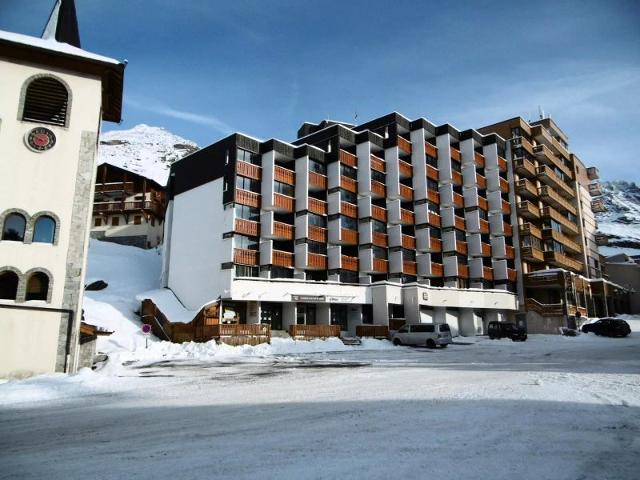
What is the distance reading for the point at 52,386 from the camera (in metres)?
14.4

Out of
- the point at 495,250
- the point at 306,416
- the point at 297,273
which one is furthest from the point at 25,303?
the point at 495,250

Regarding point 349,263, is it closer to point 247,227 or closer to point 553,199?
point 247,227

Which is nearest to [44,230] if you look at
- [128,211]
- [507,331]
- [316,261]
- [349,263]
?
[316,261]

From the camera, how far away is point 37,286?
1861 cm

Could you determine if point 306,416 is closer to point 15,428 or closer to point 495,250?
point 15,428

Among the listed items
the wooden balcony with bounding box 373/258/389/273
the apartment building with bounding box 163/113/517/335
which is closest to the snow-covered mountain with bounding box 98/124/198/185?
the apartment building with bounding box 163/113/517/335

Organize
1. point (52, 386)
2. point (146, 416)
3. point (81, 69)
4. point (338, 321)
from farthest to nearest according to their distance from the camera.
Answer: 1. point (338, 321)
2. point (81, 69)
3. point (52, 386)
4. point (146, 416)

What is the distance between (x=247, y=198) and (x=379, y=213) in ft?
47.5

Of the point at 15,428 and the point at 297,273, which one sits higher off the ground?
the point at 297,273

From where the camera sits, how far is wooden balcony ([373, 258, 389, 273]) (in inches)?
1752

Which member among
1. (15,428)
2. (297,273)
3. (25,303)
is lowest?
(15,428)

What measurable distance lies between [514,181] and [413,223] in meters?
18.2

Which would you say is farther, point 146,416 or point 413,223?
point 413,223

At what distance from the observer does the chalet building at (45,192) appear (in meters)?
18.0
